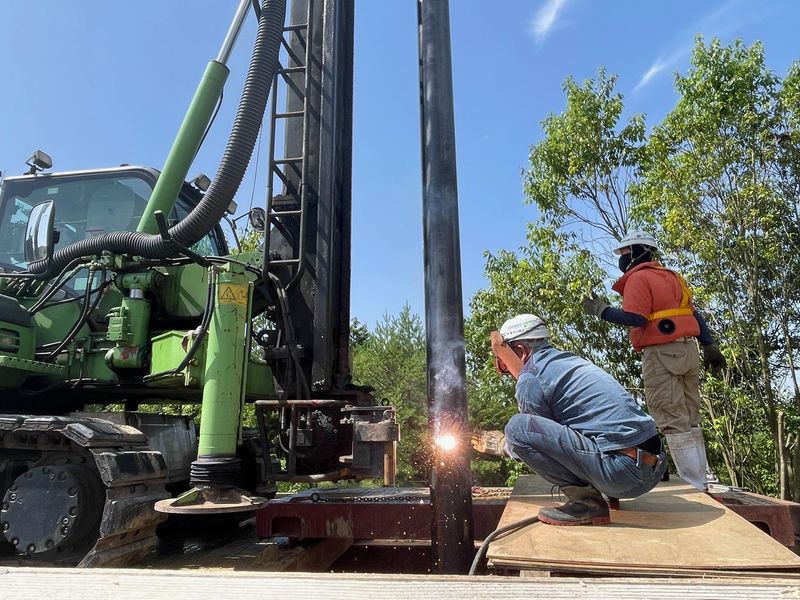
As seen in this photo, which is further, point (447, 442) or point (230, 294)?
point (230, 294)

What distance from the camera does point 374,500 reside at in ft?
13.7

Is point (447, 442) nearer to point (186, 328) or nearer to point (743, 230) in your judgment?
point (186, 328)

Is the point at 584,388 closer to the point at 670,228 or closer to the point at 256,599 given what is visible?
the point at 256,599

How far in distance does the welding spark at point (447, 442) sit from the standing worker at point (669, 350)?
1.67 meters

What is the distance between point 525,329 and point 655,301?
1.43m

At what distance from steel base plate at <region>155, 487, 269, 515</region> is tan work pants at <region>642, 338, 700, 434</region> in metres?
2.61

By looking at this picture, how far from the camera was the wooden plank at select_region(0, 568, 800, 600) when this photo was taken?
1564mm

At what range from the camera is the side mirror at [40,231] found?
396 cm

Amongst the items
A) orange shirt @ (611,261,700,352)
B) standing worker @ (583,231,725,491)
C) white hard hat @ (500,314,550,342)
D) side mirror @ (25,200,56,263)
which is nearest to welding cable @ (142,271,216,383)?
side mirror @ (25,200,56,263)

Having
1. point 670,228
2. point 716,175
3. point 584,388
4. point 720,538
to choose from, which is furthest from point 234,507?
point 716,175

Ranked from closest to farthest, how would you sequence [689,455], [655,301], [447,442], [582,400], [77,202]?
[582,400] → [447,442] → [689,455] → [655,301] → [77,202]

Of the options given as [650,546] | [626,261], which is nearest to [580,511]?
[650,546]

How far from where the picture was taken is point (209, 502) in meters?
3.36

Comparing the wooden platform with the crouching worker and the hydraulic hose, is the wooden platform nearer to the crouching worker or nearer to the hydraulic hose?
the crouching worker
